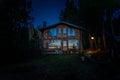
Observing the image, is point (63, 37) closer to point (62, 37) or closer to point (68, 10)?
point (62, 37)

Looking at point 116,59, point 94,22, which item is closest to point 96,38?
point 94,22

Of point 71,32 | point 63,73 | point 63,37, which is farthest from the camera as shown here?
point 71,32

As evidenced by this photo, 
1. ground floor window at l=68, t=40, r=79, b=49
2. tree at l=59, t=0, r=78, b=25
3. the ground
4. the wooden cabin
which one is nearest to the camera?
the ground

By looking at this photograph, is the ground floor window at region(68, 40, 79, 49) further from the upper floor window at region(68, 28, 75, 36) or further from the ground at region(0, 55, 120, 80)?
the ground at region(0, 55, 120, 80)

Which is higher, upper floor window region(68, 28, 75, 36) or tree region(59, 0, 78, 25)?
tree region(59, 0, 78, 25)

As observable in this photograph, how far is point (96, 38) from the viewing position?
134ft

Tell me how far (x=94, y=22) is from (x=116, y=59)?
2096 centimetres

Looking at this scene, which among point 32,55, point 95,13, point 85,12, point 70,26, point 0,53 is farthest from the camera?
point 85,12

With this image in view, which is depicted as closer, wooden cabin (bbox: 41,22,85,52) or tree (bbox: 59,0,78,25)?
wooden cabin (bbox: 41,22,85,52)

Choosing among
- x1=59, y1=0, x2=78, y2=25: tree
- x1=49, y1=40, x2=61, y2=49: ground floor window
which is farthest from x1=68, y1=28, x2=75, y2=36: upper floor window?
x1=59, y1=0, x2=78, y2=25: tree

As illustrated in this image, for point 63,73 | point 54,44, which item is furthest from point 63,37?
point 63,73

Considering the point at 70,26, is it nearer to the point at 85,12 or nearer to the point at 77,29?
the point at 77,29

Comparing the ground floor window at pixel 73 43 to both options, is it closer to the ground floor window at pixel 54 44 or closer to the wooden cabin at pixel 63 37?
the wooden cabin at pixel 63 37

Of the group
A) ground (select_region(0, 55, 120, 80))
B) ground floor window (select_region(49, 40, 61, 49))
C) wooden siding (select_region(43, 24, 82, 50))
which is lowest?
ground (select_region(0, 55, 120, 80))
